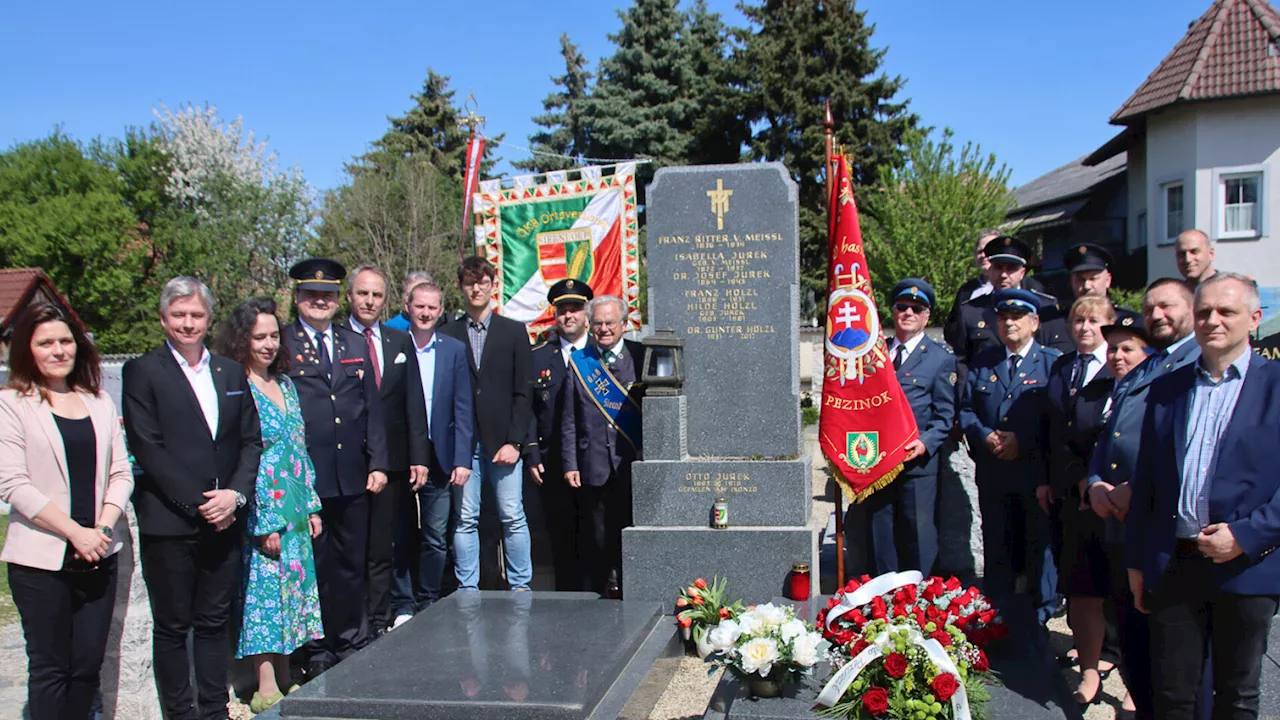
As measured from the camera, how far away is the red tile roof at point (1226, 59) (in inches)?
805

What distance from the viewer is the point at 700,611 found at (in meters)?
5.40

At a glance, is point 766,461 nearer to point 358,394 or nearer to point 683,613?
point 683,613

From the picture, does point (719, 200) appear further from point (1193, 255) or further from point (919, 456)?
point (1193, 255)

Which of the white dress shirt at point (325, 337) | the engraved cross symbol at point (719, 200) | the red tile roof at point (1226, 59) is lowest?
the white dress shirt at point (325, 337)

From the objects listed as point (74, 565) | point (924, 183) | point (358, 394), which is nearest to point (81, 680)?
point (74, 565)

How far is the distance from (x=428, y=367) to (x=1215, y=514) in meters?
4.13

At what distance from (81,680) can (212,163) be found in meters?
29.9

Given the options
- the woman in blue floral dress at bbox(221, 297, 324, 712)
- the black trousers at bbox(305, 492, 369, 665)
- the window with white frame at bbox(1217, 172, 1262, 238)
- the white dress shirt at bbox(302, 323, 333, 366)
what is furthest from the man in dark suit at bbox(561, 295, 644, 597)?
the window with white frame at bbox(1217, 172, 1262, 238)

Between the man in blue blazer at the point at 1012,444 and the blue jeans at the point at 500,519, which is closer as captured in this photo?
the man in blue blazer at the point at 1012,444

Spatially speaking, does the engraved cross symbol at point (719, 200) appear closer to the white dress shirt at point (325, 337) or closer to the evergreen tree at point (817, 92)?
the white dress shirt at point (325, 337)

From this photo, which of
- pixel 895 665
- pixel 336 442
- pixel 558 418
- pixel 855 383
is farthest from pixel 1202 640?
pixel 336 442

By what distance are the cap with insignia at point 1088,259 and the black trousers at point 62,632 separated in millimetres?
5183

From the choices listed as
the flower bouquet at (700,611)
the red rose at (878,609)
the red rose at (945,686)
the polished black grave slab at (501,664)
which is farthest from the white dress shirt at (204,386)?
the red rose at (945,686)

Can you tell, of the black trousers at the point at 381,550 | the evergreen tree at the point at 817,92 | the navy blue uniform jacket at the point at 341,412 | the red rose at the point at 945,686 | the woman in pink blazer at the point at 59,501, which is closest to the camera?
the red rose at the point at 945,686
